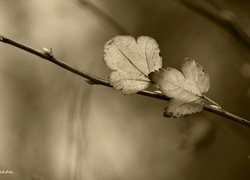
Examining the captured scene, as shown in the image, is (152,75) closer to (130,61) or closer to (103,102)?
(130,61)

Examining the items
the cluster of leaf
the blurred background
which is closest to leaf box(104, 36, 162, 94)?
the cluster of leaf

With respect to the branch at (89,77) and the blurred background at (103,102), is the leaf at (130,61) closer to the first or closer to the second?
the branch at (89,77)

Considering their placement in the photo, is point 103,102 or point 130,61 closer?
point 130,61

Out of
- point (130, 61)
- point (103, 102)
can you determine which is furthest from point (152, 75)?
point (103, 102)

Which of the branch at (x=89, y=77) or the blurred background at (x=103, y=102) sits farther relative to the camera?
the blurred background at (x=103, y=102)

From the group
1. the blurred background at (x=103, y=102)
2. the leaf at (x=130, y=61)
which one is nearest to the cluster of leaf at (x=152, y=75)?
the leaf at (x=130, y=61)

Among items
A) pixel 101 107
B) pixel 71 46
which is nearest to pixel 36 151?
pixel 101 107

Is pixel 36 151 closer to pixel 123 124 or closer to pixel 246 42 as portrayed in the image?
pixel 123 124
